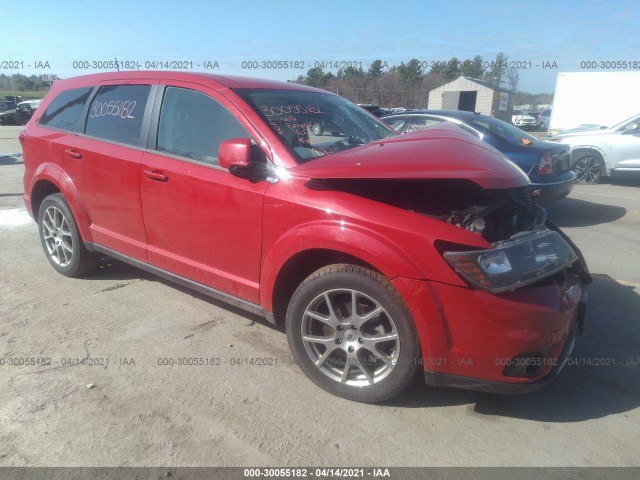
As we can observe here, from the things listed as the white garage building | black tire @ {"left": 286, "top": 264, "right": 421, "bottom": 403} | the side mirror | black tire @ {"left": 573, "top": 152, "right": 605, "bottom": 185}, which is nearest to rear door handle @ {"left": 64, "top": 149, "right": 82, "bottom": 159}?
the side mirror

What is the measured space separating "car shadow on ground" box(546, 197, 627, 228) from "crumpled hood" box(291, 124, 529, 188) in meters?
4.64

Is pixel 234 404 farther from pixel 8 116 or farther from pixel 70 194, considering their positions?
pixel 8 116

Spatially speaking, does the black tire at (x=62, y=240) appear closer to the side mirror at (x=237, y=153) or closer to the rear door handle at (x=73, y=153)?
the rear door handle at (x=73, y=153)

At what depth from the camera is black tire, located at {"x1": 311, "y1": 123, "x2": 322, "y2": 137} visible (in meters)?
3.33

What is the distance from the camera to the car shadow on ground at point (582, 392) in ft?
8.89

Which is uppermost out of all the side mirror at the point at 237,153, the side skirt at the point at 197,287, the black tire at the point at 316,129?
the black tire at the point at 316,129

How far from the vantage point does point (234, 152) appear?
2.77m

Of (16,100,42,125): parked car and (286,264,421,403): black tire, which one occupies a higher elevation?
(16,100,42,125): parked car

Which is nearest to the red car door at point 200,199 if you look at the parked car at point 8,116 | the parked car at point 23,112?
the parked car at point 23,112

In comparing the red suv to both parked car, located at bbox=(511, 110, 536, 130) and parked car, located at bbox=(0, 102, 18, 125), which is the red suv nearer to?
parked car, located at bbox=(0, 102, 18, 125)

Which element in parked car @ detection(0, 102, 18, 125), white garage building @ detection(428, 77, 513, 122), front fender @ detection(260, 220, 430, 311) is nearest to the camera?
front fender @ detection(260, 220, 430, 311)

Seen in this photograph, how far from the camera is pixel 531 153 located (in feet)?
22.0

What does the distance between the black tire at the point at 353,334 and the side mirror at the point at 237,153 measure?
0.79 metres

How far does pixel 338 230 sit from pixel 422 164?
1.86 feet
